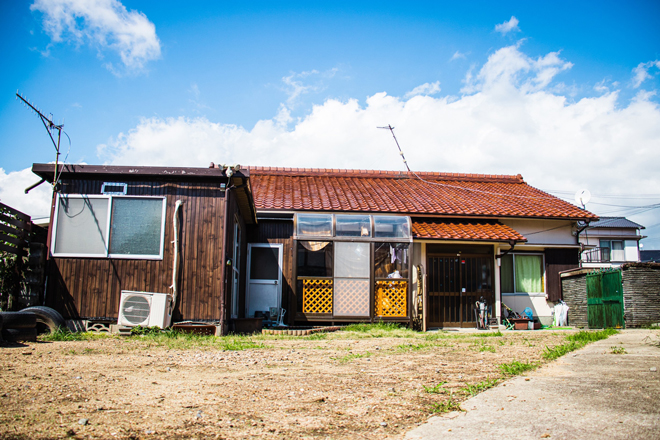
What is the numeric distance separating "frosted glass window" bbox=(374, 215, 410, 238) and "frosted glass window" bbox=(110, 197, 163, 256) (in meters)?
5.53

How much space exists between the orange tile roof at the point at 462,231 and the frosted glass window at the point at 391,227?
0.29 metres

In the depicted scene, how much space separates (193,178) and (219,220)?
956 millimetres

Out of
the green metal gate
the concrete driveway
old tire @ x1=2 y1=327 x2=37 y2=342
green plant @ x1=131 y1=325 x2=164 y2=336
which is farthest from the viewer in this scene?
the green metal gate

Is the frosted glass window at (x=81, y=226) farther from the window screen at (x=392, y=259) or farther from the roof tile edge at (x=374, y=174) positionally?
the roof tile edge at (x=374, y=174)

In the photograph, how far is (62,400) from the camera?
10.9 ft

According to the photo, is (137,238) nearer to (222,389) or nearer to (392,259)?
(222,389)

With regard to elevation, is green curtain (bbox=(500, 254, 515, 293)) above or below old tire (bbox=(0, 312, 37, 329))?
above

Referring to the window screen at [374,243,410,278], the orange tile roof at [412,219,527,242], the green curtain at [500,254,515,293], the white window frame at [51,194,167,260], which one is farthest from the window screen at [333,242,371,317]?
the green curtain at [500,254,515,293]

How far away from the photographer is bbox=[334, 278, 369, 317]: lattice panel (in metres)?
12.0

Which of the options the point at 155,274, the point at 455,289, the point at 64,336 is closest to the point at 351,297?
the point at 455,289

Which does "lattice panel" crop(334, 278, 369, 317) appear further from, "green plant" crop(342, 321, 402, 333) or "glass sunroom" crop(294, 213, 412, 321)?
"green plant" crop(342, 321, 402, 333)

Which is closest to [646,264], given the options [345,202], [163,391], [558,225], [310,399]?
[558,225]

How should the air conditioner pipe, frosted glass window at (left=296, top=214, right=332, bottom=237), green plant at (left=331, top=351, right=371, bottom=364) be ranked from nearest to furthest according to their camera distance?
green plant at (left=331, top=351, right=371, bottom=364) < the air conditioner pipe < frosted glass window at (left=296, top=214, right=332, bottom=237)

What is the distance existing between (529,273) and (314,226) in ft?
22.7
